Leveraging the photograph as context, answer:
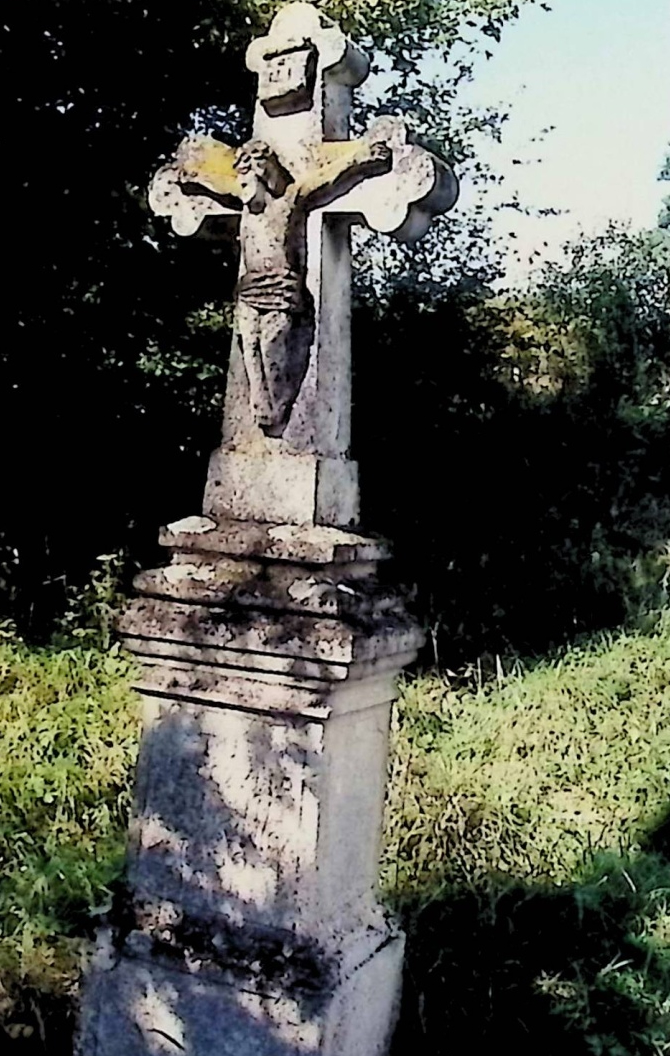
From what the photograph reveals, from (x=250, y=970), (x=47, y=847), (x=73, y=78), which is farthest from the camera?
Answer: (x=73, y=78)

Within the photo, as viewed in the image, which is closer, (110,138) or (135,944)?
(135,944)

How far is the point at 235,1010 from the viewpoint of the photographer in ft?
9.55

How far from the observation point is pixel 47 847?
180 inches

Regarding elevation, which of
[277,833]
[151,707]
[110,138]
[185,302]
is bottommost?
[277,833]

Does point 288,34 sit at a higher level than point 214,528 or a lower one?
higher

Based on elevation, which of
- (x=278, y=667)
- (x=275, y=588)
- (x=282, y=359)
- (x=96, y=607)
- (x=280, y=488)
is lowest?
(x=96, y=607)

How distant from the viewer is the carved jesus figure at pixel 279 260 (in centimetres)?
304

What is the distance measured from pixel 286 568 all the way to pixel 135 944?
38.4 inches

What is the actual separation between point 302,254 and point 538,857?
2703 millimetres

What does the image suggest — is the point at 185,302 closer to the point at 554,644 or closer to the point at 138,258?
the point at 138,258

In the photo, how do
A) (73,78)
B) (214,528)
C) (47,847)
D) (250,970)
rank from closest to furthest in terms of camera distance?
(250,970) < (214,528) < (47,847) < (73,78)

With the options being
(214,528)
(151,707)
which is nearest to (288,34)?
(214,528)

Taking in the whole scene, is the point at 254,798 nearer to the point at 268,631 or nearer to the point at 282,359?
the point at 268,631

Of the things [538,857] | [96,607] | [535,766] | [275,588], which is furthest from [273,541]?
[96,607]
